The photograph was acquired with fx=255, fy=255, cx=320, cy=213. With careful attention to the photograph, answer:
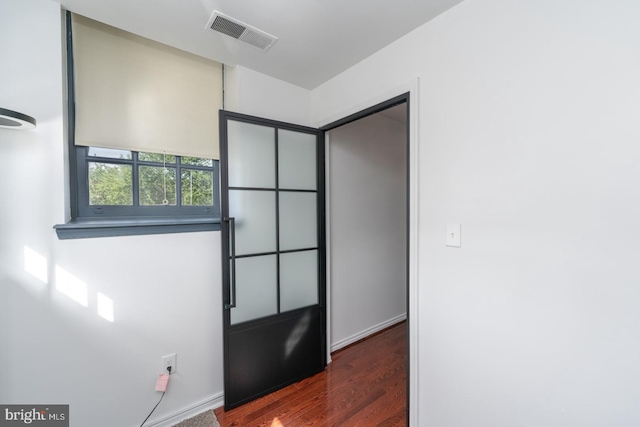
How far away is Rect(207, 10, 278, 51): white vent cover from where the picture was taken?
4.76 feet

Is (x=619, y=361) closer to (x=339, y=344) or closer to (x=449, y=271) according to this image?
(x=449, y=271)

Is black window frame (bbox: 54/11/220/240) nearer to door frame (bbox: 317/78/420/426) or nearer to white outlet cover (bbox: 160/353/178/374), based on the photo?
white outlet cover (bbox: 160/353/178/374)

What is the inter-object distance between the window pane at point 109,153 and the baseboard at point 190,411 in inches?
68.8

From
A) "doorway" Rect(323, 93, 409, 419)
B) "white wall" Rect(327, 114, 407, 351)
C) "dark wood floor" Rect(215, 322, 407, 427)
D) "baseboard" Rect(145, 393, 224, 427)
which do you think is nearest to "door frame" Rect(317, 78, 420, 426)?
"dark wood floor" Rect(215, 322, 407, 427)

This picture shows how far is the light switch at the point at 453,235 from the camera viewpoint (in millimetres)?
1355

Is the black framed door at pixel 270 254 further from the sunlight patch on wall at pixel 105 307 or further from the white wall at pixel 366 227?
the sunlight patch on wall at pixel 105 307

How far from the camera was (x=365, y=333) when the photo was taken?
9.43 feet

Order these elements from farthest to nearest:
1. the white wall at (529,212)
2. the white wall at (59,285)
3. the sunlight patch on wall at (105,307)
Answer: the sunlight patch on wall at (105,307) < the white wall at (59,285) < the white wall at (529,212)

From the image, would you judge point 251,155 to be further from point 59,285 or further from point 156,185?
point 59,285

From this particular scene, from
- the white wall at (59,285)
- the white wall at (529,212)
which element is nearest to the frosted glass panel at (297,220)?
the white wall at (59,285)

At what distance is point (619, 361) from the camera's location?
3.05 ft

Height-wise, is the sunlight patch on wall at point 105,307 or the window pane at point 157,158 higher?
the window pane at point 157,158

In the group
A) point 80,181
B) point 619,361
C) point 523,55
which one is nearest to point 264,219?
point 80,181

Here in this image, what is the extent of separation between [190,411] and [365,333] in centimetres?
179
